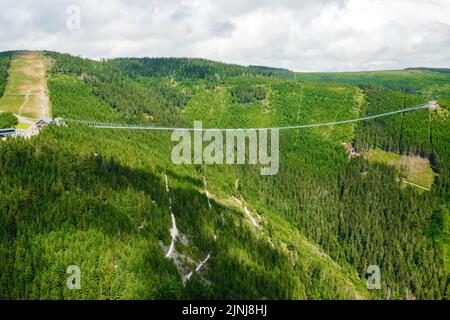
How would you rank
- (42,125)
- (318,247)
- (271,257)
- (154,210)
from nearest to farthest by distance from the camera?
(154,210) → (271,257) → (42,125) → (318,247)

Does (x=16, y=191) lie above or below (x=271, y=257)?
above

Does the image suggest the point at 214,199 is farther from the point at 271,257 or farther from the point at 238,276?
the point at 238,276

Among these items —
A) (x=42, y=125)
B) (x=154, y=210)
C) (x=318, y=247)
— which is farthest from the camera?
(x=318, y=247)

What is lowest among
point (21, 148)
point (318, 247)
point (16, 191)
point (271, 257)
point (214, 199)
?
point (318, 247)
